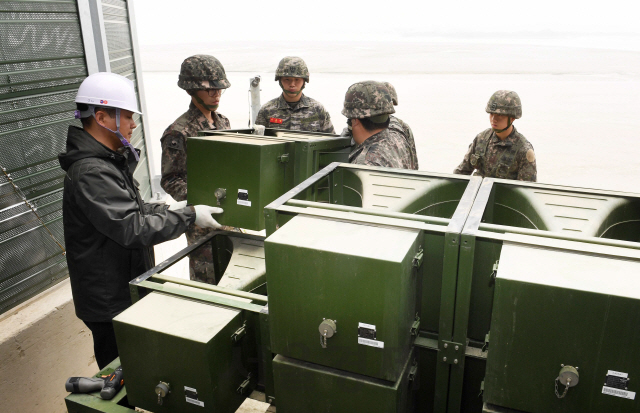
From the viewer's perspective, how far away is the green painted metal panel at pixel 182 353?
175cm

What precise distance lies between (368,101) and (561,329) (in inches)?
67.7

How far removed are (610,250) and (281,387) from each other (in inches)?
46.8

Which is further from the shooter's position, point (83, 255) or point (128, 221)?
point (83, 255)

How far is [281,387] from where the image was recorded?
1.70 metres

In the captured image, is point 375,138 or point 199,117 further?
point 199,117

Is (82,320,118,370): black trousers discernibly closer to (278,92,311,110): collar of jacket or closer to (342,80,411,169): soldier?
(342,80,411,169): soldier

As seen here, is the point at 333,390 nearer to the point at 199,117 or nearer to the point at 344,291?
the point at 344,291

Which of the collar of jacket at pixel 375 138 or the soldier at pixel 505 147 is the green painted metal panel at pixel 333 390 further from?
the soldier at pixel 505 147

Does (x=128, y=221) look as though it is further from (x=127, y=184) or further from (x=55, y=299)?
(x=55, y=299)

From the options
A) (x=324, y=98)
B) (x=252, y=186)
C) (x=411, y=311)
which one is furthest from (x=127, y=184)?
(x=324, y=98)

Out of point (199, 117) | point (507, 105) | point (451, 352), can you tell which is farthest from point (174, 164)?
point (507, 105)

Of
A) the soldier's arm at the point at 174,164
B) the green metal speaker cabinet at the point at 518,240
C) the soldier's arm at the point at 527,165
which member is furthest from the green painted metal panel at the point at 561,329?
the soldier's arm at the point at 527,165

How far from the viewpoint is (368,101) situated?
2654 mm

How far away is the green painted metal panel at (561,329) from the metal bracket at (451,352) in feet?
0.74
